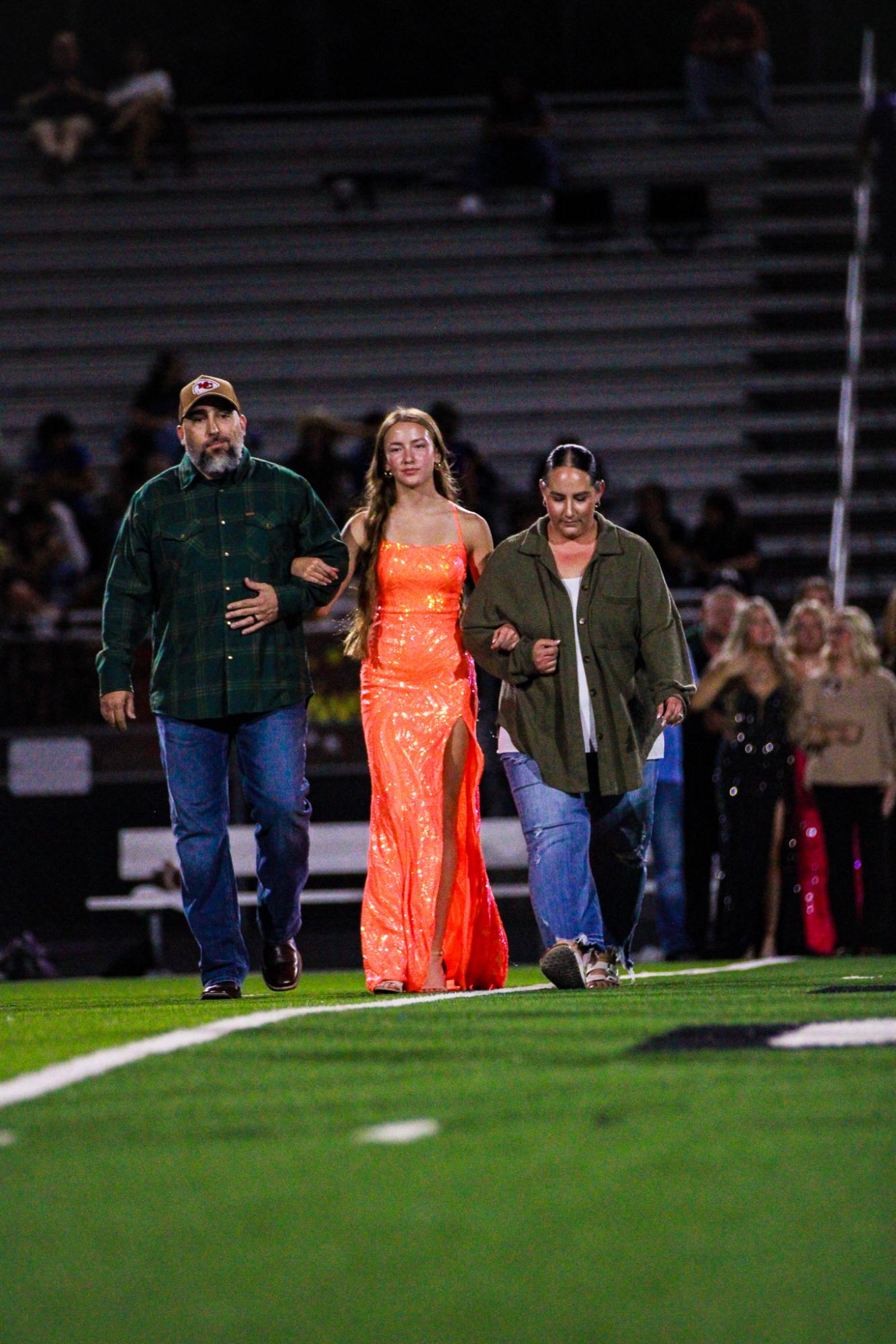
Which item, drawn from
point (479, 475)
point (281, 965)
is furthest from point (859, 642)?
point (281, 965)

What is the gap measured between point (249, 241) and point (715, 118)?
3.99m

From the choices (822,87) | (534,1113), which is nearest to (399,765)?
(534,1113)

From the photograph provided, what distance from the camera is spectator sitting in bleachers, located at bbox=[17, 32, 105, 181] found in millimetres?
17969

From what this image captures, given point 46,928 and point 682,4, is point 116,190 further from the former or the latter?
point 46,928

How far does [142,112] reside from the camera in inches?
707

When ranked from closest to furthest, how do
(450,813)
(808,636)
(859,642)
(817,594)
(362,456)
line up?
(450,813) → (859,642) → (808,636) → (817,594) → (362,456)

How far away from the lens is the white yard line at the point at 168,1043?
352cm

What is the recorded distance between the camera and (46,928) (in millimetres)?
10508

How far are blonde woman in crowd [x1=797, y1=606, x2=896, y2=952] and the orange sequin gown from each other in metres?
3.77

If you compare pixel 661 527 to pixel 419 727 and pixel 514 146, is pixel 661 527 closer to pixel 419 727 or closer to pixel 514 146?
pixel 514 146

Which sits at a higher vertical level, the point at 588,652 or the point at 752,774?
the point at 588,652

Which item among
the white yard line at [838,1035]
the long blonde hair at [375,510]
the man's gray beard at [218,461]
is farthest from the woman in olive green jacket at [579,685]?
the white yard line at [838,1035]

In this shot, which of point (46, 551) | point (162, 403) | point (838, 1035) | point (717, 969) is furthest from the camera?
point (162, 403)

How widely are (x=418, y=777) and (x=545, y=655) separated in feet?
2.16
